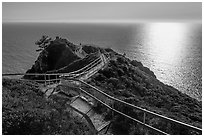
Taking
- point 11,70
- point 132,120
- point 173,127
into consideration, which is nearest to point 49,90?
point 132,120

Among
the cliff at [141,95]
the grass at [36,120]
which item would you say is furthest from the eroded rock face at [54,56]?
the grass at [36,120]

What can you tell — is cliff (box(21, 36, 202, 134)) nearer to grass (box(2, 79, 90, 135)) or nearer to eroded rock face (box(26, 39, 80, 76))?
grass (box(2, 79, 90, 135))

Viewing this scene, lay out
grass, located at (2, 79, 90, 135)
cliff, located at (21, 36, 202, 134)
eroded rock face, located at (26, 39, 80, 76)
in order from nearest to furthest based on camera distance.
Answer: grass, located at (2, 79, 90, 135) < cliff, located at (21, 36, 202, 134) < eroded rock face, located at (26, 39, 80, 76)

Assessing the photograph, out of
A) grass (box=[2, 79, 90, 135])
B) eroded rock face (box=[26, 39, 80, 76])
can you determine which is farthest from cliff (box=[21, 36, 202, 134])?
eroded rock face (box=[26, 39, 80, 76])

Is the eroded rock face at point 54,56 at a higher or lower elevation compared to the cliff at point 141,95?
lower

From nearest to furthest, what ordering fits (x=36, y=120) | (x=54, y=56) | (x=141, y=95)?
1. (x=36, y=120)
2. (x=141, y=95)
3. (x=54, y=56)

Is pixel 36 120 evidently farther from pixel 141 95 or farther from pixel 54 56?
pixel 54 56

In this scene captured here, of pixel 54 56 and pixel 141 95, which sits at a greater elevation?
pixel 141 95

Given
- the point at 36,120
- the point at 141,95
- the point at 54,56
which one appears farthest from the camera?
the point at 54,56

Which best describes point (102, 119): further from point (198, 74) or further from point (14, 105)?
point (198, 74)

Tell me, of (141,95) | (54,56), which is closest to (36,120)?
(141,95)

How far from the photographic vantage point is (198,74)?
236ft

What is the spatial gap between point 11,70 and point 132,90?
60465 mm

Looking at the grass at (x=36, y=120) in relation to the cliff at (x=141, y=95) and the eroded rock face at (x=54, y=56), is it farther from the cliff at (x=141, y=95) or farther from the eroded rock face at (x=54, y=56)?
the eroded rock face at (x=54, y=56)
